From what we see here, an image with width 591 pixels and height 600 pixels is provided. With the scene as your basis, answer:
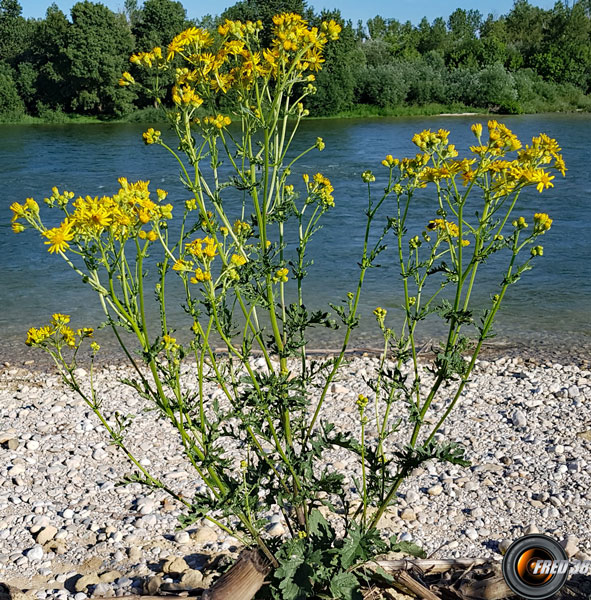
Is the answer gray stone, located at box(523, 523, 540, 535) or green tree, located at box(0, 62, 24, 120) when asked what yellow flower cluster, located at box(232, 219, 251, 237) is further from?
green tree, located at box(0, 62, 24, 120)

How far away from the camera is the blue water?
→ 6.86 metres

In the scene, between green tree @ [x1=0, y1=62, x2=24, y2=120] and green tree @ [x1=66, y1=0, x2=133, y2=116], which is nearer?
green tree @ [x1=0, y1=62, x2=24, y2=120]

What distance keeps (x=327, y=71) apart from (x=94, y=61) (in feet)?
42.9

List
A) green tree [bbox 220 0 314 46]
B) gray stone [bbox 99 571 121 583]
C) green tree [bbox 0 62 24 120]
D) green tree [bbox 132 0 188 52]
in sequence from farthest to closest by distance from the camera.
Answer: green tree [bbox 132 0 188 52] → green tree [bbox 0 62 24 120] → green tree [bbox 220 0 314 46] → gray stone [bbox 99 571 121 583]

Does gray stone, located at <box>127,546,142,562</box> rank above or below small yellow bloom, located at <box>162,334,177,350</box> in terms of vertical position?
below

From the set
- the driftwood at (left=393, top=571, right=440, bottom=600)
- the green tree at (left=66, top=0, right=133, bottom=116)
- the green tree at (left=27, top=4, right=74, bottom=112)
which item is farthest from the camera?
the green tree at (left=27, top=4, right=74, bottom=112)

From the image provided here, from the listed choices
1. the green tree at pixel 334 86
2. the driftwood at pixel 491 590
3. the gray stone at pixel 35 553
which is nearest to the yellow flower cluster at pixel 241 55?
the driftwood at pixel 491 590

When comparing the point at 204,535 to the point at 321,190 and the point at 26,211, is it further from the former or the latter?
the point at 26,211

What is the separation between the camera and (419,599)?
7.86ft

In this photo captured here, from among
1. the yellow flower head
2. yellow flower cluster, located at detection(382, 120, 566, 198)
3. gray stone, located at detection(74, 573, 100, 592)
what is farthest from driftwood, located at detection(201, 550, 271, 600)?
yellow flower cluster, located at detection(382, 120, 566, 198)

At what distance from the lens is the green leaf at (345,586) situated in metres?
2.17
